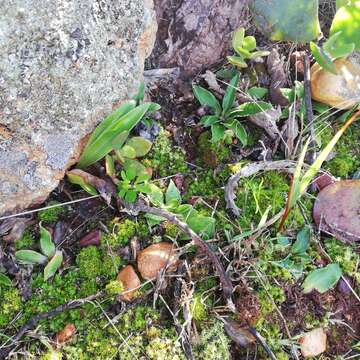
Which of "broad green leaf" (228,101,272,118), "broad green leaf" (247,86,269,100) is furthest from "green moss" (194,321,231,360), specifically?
"broad green leaf" (247,86,269,100)

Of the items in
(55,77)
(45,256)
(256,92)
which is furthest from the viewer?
(256,92)

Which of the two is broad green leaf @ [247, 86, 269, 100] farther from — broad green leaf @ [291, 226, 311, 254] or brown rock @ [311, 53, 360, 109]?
broad green leaf @ [291, 226, 311, 254]

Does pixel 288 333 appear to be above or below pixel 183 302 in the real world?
below

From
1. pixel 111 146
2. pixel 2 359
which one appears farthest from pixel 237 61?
pixel 2 359

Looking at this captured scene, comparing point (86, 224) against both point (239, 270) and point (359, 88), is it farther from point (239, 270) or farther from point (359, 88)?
point (359, 88)

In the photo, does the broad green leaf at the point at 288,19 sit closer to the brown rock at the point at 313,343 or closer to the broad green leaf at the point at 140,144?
the broad green leaf at the point at 140,144

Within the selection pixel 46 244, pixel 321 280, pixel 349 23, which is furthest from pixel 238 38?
pixel 46 244

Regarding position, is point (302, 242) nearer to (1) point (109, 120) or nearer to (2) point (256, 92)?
(2) point (256, 92)
